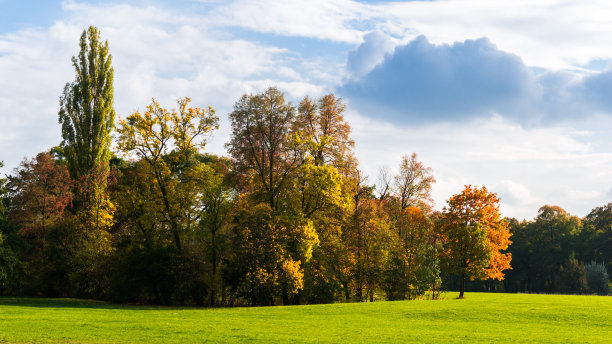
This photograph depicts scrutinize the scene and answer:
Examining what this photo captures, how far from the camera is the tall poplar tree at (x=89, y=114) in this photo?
5147 cm

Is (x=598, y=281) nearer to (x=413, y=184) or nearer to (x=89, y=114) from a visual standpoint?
(x=413, y=184)

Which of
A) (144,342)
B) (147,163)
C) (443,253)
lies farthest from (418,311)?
(147,163)

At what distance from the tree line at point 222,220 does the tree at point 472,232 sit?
142 mm

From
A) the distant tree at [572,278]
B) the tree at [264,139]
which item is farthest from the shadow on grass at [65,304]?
the distant tree at [572,278]

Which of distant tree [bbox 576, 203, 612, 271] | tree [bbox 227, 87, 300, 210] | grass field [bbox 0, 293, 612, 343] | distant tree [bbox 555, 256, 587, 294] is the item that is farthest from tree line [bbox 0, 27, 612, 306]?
distant tree [bbox 576, 203, 612, 271]

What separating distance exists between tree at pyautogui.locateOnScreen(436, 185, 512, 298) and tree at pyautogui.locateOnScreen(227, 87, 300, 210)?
17289 millimetres

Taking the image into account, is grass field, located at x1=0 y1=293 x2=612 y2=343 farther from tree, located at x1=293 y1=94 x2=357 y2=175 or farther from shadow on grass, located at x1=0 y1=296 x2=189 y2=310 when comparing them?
tree, located at x1=293 y1=94 x2=357 y2=175

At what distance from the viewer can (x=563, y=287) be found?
83.9 m

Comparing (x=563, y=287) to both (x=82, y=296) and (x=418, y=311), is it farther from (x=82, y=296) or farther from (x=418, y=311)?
(x=82, y=296)

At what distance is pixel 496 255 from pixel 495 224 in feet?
11.2

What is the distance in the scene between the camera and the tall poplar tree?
51469 mm

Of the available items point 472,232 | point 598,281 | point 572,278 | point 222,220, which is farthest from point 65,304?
point 598,281

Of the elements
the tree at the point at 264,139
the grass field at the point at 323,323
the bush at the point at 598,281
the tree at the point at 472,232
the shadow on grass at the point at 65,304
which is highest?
the tree at the point at 264,139

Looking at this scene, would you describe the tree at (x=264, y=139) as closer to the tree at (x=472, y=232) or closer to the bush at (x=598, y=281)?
the tree at (x=472, y=232)
